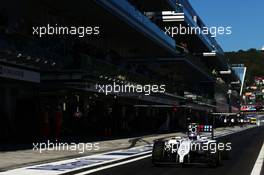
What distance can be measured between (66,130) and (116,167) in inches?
740

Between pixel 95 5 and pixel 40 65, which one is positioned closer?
pixel 40 65

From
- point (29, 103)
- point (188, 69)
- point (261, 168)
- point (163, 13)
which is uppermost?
point (163, 13)

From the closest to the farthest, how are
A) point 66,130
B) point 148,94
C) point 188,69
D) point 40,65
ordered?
point 40,65 < point 66,130 < point 148,94 < point 188,69

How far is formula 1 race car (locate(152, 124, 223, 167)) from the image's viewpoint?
52.0 feet

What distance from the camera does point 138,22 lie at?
43406 mm

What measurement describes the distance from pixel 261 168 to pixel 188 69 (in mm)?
55678

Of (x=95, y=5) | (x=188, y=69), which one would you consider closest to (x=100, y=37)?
(x=95, y=5)

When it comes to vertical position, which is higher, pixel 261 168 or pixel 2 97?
pixel 2 97

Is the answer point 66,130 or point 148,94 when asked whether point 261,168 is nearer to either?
point 66,130

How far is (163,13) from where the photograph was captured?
57.7 m

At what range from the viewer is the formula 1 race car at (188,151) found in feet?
52.0

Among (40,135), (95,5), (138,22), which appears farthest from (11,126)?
(138,22)

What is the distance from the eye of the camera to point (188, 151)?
15828 mm

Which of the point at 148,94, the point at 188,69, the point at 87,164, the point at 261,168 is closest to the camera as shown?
the point at 261,168
